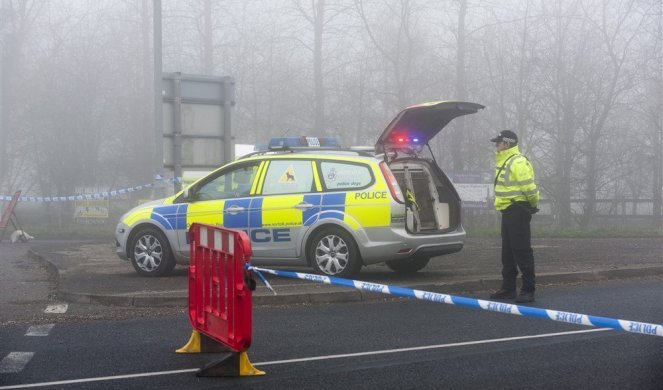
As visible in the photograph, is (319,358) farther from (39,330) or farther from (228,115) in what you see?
(228,115)

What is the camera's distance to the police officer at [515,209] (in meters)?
8.70

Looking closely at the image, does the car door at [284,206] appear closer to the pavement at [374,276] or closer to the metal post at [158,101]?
the pavement at [374,276]

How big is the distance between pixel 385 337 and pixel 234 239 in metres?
1.87

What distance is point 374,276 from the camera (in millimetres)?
10680

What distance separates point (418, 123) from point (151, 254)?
3.84 metres

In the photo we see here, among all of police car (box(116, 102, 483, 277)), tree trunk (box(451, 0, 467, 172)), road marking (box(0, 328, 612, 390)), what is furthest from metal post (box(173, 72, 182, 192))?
tree trunk (box(451, 0, 467, 172))

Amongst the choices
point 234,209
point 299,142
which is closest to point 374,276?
point 234,209

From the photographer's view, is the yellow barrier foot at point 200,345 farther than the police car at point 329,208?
No

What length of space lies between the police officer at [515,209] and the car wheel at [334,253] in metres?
1.75

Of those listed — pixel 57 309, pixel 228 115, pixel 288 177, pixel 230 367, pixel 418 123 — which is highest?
pixel 228 115

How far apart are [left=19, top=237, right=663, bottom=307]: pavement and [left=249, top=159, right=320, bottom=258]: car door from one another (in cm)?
46

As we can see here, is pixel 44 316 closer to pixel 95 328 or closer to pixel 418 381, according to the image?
pixel 95 328

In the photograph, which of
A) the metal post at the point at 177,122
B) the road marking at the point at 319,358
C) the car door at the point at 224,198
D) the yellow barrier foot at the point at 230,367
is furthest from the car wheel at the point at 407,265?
the yellow barrier foot at the point at 230,367

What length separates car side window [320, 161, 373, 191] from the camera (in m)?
9.92
